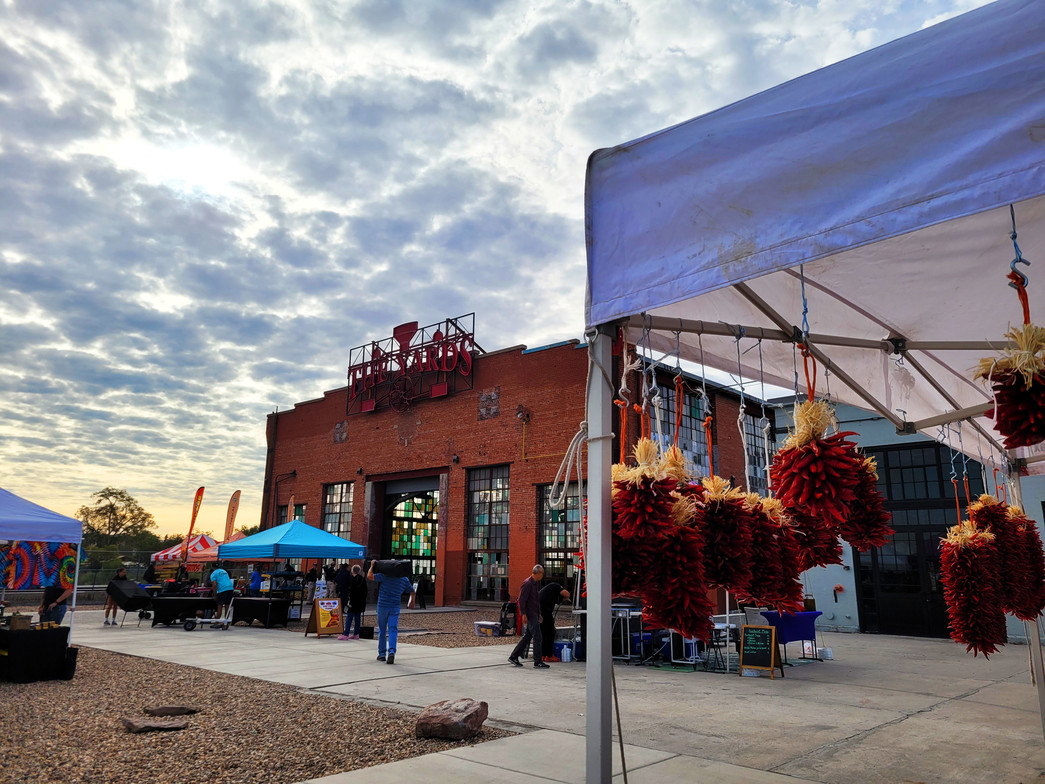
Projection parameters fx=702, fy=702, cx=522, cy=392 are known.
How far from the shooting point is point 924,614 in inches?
674

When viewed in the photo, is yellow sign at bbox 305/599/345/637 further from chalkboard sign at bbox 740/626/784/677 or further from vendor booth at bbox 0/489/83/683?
chalkboard sign at bbox 740/626/784/677

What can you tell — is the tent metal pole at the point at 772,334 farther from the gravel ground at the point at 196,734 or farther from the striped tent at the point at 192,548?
the striped tent at the point at 192,548

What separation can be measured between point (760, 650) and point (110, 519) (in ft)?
189

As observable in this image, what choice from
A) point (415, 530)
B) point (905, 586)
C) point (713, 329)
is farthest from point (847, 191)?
point (415, 530)

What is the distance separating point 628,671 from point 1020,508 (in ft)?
21.5

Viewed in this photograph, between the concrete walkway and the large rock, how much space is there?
34 centimetres

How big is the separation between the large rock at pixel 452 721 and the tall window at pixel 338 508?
885 inches

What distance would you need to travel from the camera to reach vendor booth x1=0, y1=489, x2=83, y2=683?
29.1 ft

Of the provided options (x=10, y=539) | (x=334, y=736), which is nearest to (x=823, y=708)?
(x=334, y=736)

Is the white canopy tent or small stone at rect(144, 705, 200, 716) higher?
the white canopy tent

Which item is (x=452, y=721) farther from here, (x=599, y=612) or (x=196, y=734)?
(x=599, y=612)

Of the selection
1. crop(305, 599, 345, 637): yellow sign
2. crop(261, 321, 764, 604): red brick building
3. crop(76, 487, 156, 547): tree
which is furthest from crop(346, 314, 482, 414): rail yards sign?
crop(76, 487, 156, 547): tree

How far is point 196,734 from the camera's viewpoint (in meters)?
6.48

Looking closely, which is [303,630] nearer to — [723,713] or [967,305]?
[723,713]
